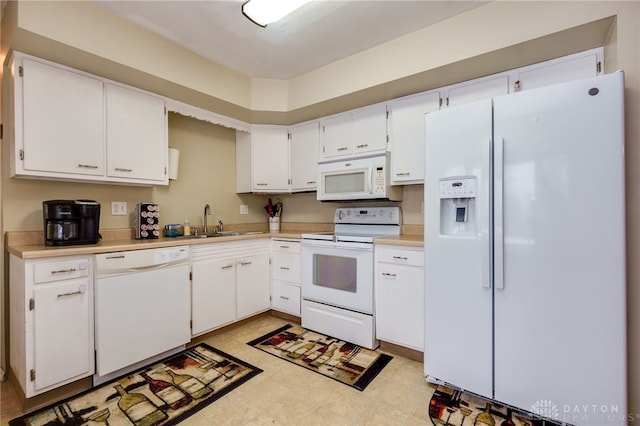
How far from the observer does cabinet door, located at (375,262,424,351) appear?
6.99ft

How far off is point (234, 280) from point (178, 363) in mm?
776

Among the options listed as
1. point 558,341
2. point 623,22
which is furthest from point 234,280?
point 623,22

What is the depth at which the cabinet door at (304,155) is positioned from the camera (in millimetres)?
3162

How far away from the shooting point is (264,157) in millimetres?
3328

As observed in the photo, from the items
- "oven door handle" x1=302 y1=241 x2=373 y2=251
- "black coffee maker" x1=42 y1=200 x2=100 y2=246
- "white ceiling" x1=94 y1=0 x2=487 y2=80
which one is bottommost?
"oven door handle" x1=302 y1=241 x2=373 y2=251

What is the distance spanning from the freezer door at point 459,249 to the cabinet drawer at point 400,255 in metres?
0.26

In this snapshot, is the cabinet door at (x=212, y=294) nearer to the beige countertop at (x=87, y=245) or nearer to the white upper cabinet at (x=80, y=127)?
the beige countertop at (x=87, y=245)

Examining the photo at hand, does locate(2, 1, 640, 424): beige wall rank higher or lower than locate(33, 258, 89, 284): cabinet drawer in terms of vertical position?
higher

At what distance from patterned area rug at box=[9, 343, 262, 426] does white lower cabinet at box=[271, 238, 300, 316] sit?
0.82 m

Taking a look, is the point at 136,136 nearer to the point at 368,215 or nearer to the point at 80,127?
the point at 80,127

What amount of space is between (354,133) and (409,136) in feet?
1.84

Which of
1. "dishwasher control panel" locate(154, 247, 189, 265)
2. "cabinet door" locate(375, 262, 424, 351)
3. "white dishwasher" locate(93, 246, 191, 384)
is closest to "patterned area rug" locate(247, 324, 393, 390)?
"cabinet door" locate(375, 262, 424, 351)

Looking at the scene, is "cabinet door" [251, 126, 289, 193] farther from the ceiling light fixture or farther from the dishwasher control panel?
the ceiling light fixture

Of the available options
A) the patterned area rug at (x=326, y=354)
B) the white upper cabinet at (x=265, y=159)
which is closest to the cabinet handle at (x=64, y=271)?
the patterned area rug at (x=326, y=354)
